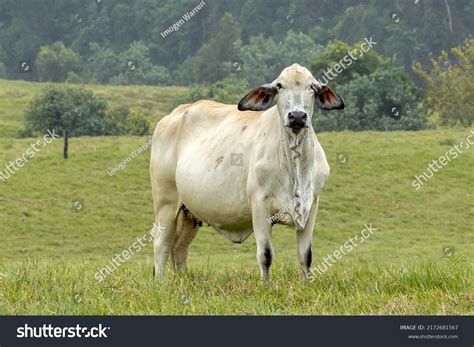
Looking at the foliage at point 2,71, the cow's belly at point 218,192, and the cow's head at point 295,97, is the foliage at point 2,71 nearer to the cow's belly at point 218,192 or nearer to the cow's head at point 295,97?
the cow's belly at point 218,192

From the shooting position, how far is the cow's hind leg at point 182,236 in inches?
449

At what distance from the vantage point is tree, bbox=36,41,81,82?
104938 millimetres

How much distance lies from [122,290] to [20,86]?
2865 inches

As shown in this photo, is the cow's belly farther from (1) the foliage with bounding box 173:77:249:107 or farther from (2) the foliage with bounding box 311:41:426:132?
(1) the foliage with bounding box 173:77:249:107

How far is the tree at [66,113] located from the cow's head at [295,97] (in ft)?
153

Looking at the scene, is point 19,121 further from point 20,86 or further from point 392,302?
point 392,302

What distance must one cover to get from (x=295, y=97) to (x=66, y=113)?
166 feet

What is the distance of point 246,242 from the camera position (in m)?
31.9

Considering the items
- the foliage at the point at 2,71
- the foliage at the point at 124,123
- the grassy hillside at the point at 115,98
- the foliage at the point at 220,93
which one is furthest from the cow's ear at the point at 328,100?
the foliage at the point at 2,71

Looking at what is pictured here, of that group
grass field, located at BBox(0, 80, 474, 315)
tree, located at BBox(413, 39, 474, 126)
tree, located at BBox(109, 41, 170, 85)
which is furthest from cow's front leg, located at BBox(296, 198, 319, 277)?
tree, located at BBox(109, 41, 170, 85)

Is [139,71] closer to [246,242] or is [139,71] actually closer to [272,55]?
[272,55]

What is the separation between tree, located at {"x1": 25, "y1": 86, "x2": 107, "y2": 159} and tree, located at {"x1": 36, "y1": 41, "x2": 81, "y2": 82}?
42.5 m

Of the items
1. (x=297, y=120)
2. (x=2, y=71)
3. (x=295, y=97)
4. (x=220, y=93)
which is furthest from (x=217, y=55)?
(x=297, y=120)

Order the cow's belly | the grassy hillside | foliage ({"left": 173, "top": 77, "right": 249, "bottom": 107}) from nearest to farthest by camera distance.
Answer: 1. the cow's belly
2. foliage ({"left": 173, "top": 77, "right": 249, "bottom": 107})
3. the grassy hillside
